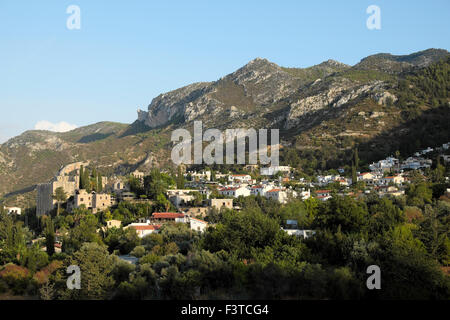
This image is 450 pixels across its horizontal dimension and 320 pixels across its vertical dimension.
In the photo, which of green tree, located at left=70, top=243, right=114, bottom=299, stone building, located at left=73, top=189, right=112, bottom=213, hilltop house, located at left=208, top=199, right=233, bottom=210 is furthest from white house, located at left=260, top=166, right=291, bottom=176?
green tree, located at left=70, top=243, right=114, bottom=299

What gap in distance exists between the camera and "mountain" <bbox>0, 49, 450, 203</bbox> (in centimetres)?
8344

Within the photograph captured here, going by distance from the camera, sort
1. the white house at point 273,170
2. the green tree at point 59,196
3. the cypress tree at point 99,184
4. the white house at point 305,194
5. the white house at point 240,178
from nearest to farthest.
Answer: the green tree at point 59,196
the white house at point 305,194
the cypress tree at point 99,184
the white house at point 240,178
the white house at point 273,170

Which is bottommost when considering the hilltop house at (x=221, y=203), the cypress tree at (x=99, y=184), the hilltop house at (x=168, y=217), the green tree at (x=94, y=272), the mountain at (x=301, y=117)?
the green tree at (x=94, y=272)

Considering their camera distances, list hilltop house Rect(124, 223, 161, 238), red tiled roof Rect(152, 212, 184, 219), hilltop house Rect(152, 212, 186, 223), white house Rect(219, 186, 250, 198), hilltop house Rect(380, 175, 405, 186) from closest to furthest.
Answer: hilltop house Rect(124, 223, 161, 238) < hilltop house Rect(152, 212, 186, 223) < red tiled roof Rect(152, 212, 184, 219) < white house Rect(219, 186, 250, 198) < hilltop house Rect(380, 175, 405, 186)

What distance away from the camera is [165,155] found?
108 meters

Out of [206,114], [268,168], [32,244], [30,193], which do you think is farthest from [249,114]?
[32,244]

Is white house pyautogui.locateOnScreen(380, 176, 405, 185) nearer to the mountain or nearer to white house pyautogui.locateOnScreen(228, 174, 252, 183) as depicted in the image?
the mountain

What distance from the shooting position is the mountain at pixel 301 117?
274 feet

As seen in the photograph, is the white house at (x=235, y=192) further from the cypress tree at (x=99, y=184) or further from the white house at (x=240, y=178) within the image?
the cypress tree at (x=99, y=184)

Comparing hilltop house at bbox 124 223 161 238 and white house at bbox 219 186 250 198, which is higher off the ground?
white house at bbox 219 186 250 198

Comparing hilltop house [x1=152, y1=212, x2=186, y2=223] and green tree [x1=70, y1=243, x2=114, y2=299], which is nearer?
green tree [x1=70, y1=243, x2=114, y2=299]

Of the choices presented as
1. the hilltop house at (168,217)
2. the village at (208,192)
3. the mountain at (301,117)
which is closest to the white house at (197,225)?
the village at (208,192)

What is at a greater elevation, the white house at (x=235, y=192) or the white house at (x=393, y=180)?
the white house at (x=393, y=180)

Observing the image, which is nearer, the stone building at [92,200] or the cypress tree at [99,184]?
the stone building at [92,200]
